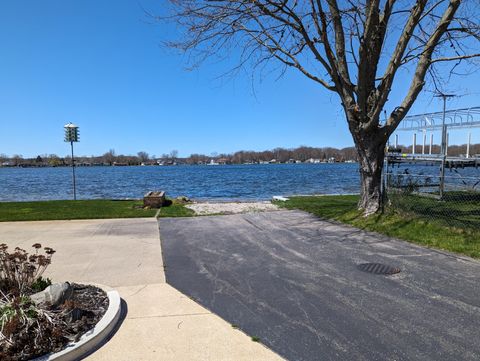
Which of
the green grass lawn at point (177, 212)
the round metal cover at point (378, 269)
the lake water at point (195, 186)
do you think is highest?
the round metal cover at point (378, 269)

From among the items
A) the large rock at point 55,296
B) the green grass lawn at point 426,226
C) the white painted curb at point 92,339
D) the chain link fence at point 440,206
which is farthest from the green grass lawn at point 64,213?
the white painted curb at point 92,339

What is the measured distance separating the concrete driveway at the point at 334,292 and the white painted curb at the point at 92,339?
1.14 meters

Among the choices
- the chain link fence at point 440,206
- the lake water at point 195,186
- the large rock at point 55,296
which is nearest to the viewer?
the large rock at point 55,296

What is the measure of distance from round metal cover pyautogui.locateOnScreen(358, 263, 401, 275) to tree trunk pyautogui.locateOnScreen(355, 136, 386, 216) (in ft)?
14.6

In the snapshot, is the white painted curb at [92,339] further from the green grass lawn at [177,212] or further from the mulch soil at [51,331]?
the green grass lawn at [177,212]

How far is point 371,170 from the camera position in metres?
10.6

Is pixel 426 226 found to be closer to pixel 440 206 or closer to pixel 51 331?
pixel 440 206

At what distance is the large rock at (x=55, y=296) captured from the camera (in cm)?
385

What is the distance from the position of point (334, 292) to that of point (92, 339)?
313 cm

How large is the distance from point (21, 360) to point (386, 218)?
9.14 m

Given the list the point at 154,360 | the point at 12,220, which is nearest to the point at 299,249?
the point at 154,360

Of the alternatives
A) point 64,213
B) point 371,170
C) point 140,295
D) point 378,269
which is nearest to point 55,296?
point 140,295

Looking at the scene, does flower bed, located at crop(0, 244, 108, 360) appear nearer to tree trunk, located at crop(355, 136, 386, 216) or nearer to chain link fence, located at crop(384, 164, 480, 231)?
chain link fence, located at crop(384, 164, 480, 231)

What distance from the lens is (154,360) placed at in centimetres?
326
